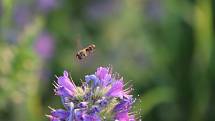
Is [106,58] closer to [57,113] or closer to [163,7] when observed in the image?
[163,7]

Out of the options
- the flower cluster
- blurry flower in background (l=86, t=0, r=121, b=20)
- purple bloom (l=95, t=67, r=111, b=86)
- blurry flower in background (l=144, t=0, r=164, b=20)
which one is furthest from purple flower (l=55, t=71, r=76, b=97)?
blurry flower in background (l=86, t=0, r=121, b=20)

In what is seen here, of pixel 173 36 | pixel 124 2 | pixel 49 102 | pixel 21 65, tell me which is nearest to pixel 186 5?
pixel 173 36

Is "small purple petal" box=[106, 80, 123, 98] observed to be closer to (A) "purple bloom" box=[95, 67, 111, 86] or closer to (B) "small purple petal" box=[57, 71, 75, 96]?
(A) "purple bloom" box=[95, 67, 111, 86]

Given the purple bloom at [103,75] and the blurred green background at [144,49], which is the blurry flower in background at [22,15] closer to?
the blurred green background at [144,49]

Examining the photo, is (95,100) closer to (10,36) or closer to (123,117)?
(123,117)

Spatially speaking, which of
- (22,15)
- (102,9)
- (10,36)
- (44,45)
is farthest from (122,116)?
(102,9)

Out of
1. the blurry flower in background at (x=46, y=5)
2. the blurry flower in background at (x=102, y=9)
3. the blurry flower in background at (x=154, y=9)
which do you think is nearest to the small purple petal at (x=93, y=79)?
the blurry flower in background at (x=46, y=5)
